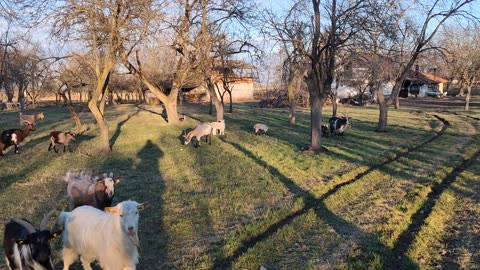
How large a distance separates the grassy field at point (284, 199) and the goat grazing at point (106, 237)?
31.7 inches

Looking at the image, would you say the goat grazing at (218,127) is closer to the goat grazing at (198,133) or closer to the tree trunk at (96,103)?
the goat grazing at (198,133)

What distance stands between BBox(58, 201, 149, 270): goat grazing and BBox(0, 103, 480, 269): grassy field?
0.81 m

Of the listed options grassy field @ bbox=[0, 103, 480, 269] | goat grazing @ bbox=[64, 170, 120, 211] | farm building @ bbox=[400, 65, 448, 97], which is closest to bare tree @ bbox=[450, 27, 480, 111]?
farm building @ bbox=[400, 65, 448, 97]

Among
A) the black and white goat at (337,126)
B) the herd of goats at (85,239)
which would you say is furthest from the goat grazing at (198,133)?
the herd of goats at (85,239)

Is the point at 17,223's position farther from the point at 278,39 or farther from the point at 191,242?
the point at 278,39

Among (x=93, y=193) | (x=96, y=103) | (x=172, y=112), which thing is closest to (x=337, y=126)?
(x=172, y=112)

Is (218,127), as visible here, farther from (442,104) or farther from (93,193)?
(442,104)

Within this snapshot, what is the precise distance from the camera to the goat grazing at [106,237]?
5.24 meters

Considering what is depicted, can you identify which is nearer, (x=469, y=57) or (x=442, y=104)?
(x=469, y=57)

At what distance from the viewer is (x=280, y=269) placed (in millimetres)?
6004

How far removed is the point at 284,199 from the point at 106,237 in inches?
198

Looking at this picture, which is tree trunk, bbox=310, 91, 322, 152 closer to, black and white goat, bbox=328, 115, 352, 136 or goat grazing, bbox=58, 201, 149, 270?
black and white goat, bbox=328, 115, 352, 136

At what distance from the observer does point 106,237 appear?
211 inches

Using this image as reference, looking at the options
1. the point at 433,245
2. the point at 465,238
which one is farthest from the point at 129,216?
the point at 465,238
